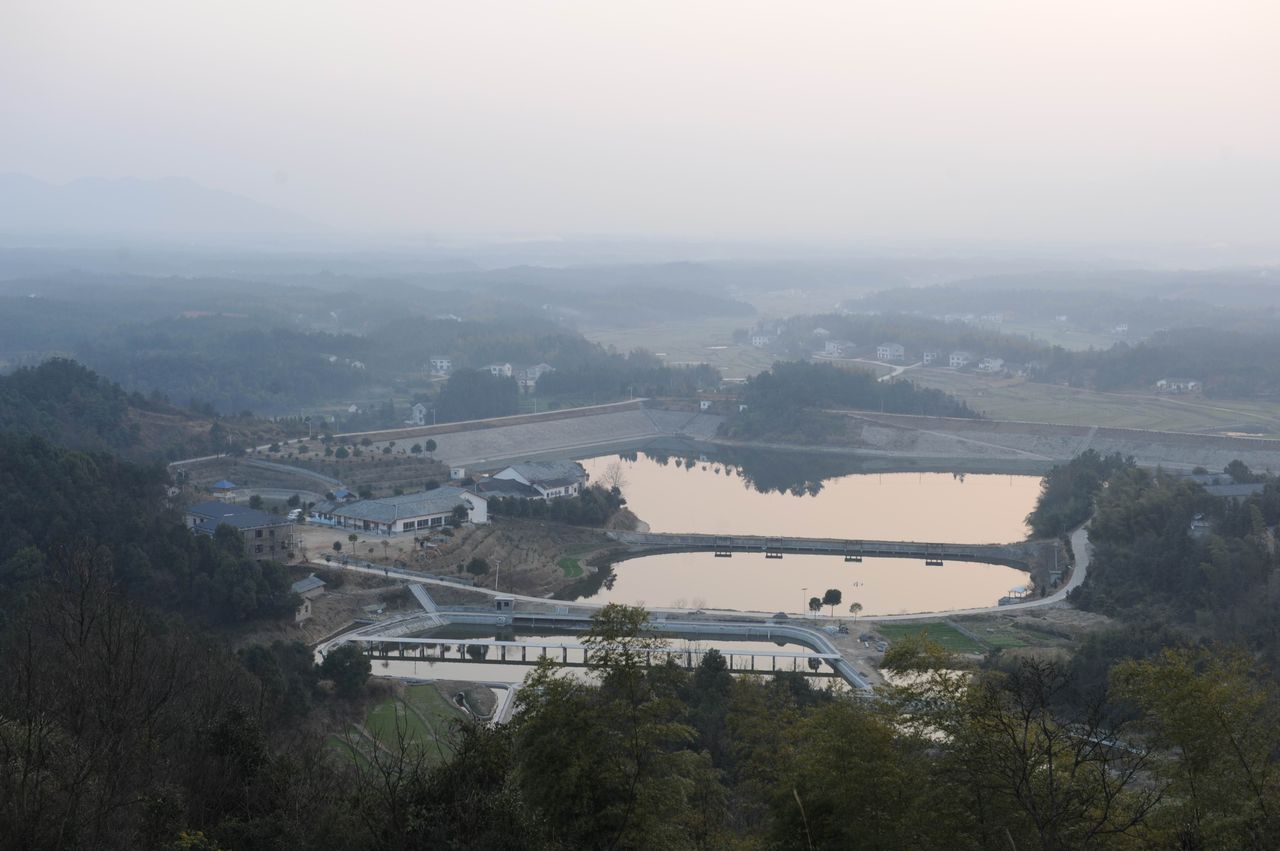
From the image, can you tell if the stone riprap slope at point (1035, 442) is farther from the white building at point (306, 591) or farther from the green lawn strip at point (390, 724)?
the green lawn strip at point (390, 724)

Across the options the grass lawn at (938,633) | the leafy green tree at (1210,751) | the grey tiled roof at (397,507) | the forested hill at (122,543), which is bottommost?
the grass lawn at (938,633)

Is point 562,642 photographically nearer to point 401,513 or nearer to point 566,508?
point 401,513

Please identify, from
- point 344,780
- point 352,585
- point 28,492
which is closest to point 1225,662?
point 344,780

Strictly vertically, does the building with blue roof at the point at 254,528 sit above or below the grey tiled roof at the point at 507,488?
above

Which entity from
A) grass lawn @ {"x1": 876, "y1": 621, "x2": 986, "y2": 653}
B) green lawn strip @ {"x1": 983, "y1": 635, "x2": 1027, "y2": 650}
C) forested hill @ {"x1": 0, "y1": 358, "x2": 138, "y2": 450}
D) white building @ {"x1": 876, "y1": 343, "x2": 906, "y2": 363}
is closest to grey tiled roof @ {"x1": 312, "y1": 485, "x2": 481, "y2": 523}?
forested hill @ {"x1": 0, "y1": 358, "x2": 138, "y2": 450}

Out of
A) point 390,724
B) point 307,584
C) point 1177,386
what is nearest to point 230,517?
point 307,584

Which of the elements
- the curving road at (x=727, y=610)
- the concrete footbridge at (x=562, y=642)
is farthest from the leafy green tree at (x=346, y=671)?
the curving road at (x=727, y=610)
